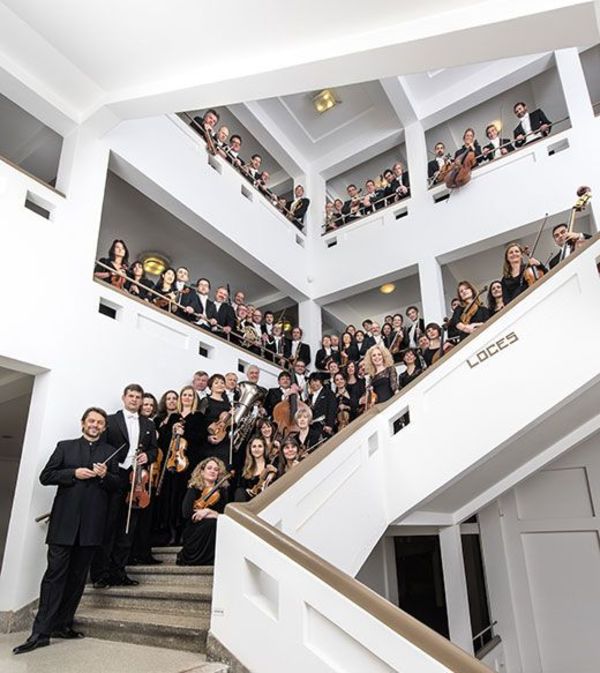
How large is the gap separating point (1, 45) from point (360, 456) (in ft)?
14.9

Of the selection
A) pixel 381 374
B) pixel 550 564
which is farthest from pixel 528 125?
pixel 550 564

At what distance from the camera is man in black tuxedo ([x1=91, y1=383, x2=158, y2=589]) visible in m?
3.78

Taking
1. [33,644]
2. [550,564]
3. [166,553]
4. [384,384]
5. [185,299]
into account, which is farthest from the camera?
[185,299]

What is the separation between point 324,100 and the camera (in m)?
9.16

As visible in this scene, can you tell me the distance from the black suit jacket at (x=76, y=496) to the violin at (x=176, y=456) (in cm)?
112

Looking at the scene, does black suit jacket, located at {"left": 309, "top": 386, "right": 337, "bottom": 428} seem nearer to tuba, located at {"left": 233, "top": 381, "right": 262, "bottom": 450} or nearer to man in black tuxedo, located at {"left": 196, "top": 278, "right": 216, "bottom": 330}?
tuba, located at {"left": 233, "top": 381, "right": 262, "bottom": 450}

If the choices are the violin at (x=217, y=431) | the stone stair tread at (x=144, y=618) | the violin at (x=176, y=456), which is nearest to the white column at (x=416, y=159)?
the violin at (x=217, y=431)

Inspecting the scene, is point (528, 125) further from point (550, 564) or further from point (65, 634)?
point (65, 634)

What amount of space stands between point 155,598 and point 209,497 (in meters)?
0.79

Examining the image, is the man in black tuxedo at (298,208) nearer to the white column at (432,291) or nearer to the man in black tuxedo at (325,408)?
the white column at (432,291)

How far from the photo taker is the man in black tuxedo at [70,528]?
2977mm

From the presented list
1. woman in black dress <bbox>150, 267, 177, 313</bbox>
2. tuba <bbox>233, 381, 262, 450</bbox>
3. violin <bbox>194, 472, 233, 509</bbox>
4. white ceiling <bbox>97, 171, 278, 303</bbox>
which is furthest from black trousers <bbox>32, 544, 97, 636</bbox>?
white ceiling <bbox>97, 171, 278, 303</bbox>

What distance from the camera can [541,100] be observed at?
8.83 metres

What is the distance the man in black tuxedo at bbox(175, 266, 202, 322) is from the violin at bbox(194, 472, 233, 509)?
2885 mm
